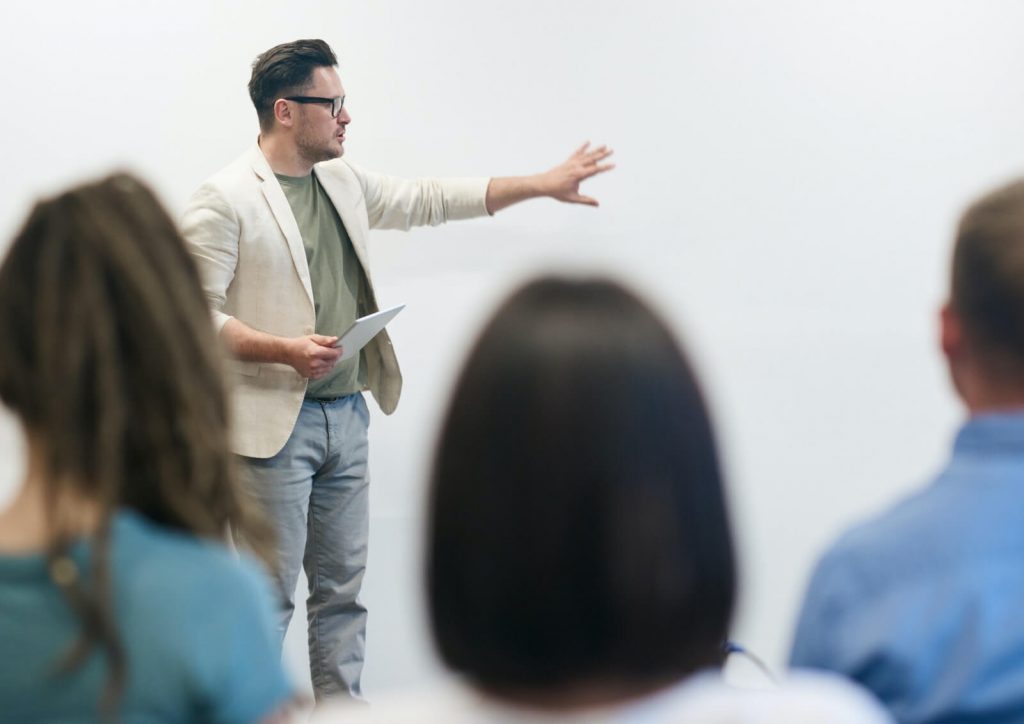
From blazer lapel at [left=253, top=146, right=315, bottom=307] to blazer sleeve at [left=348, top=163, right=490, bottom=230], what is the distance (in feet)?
1.01

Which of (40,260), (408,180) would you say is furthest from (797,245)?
(40,260)

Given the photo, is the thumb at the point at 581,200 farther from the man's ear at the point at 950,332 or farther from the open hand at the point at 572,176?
the man's ear at the point at 950,332

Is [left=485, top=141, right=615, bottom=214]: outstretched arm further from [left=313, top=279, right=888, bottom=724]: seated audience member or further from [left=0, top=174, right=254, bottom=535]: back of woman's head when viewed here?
[left=313, top=279, right=888, bottom=724]: seated audience member

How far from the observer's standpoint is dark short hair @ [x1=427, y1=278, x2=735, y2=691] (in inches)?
27.0

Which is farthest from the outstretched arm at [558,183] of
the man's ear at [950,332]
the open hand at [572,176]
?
the man's ear at [950,332]

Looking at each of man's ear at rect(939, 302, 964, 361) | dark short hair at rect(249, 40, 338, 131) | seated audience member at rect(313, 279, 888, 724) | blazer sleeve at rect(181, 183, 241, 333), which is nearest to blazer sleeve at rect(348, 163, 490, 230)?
dark short hair at rect(249, 40, 338, 131)

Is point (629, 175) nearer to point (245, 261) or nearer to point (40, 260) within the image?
point (245, 261)

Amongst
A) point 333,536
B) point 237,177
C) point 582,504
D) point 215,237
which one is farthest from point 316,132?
point 582,504

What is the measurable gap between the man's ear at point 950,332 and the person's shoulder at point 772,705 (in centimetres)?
47

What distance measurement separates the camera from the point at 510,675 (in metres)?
0.71

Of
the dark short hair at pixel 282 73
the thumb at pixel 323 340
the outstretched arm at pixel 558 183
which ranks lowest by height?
the thumb at pixel 323 340

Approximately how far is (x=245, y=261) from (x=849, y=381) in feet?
5.30

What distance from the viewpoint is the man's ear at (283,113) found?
273 centimetres

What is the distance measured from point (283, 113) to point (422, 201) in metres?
0.41
